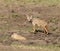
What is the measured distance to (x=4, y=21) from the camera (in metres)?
18.4

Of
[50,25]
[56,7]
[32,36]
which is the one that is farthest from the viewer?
[56,7]

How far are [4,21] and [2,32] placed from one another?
2.67 meters

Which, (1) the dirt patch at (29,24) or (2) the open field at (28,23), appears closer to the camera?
(2) the open field at (28,23)

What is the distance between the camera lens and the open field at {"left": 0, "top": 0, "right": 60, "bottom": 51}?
14094 millimetres

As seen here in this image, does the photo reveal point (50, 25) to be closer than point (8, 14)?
Yes

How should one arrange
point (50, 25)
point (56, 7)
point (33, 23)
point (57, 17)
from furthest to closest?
point (56, 7), point (57, 17), point (50, 25), point (33, 23)

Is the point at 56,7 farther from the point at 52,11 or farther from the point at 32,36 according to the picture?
the point at 32,36

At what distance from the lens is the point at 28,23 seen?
59.5 feet

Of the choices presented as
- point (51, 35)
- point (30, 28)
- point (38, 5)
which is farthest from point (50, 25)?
point (38, 5)

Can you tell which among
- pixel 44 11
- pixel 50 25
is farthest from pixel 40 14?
pixel 50 25

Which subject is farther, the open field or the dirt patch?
the dirt patch

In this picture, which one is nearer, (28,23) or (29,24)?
(29,24)

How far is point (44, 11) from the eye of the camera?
20469 millimetres

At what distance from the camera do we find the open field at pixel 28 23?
14.1m
